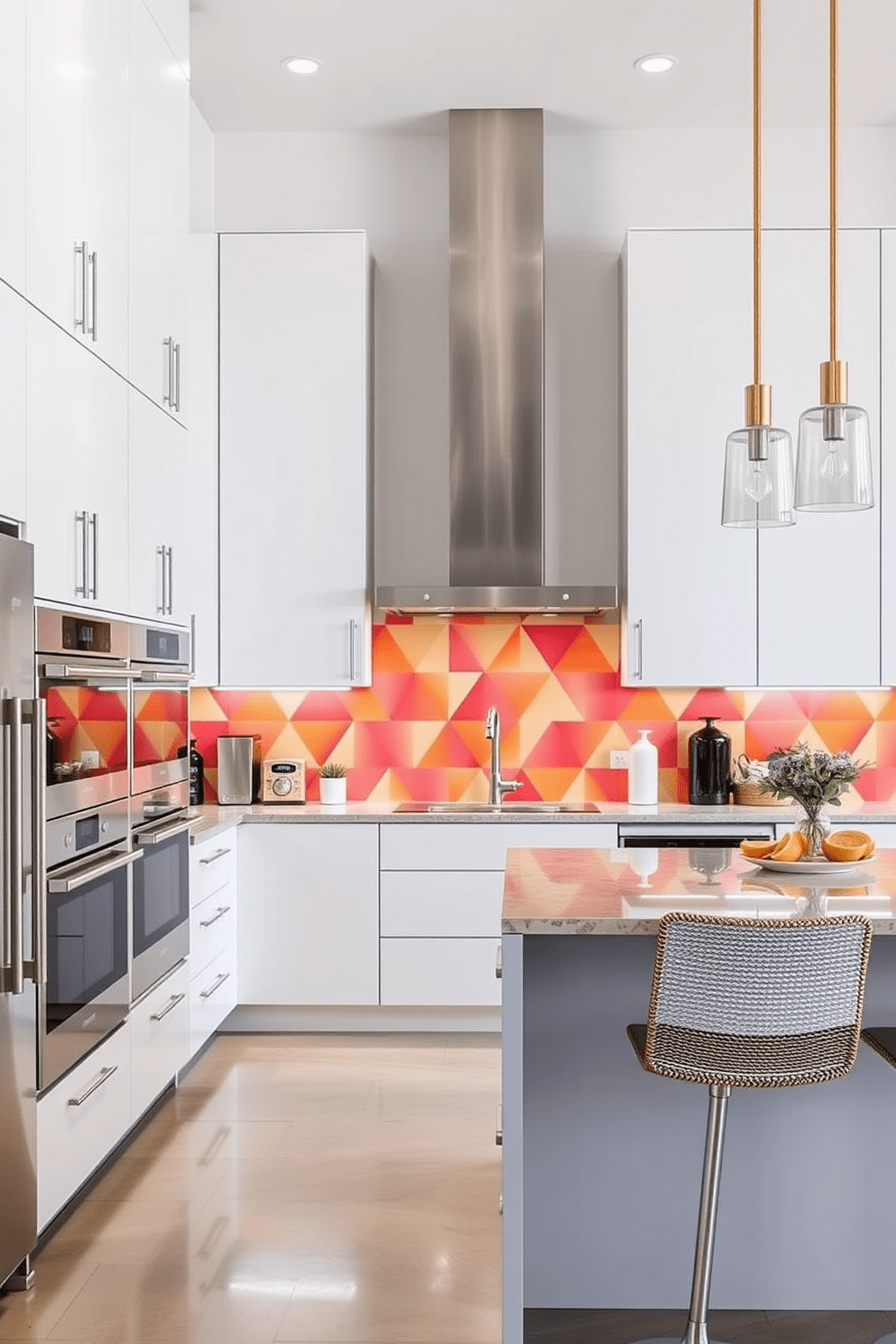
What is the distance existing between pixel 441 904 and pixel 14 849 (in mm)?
2178

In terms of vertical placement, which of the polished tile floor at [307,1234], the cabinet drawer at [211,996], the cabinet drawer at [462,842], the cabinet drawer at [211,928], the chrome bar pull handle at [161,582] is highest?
the chrome bar pull handle at [161,582]

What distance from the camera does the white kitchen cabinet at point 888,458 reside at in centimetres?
438

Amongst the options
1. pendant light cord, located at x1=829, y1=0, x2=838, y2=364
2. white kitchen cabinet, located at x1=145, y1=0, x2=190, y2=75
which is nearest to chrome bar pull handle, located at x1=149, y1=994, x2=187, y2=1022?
pendant light cord, located at x1=829, y1=0, x2=838, y2=364

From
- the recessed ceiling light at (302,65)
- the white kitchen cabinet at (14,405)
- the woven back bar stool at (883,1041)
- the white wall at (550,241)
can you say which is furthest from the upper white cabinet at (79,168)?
the woven back bar stool at (883,1041)

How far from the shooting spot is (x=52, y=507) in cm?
266

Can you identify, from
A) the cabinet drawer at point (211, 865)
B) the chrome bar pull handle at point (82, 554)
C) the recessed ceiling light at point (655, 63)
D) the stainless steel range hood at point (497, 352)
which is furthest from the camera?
the stainless steel range hood at point (497, 352)

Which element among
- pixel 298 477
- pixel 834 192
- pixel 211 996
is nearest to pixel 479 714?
pixel 298 477

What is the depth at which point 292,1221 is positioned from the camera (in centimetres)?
287

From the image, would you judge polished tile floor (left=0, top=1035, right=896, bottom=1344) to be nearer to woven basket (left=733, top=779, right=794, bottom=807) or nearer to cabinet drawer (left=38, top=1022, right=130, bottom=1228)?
cabinet drawer (left=38, top=1022, right=130, bottom=1228)

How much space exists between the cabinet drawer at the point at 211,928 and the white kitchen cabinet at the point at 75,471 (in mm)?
1178

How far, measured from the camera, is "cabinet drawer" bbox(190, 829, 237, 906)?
12.5 ft

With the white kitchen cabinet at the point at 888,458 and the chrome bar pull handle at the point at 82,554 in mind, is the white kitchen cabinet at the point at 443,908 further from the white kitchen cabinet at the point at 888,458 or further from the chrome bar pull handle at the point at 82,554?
the chrome bar pull handle at the point at 82,554

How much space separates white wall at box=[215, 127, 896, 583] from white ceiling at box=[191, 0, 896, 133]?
112 millimetres

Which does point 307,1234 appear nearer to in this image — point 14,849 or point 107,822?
point 107,822
